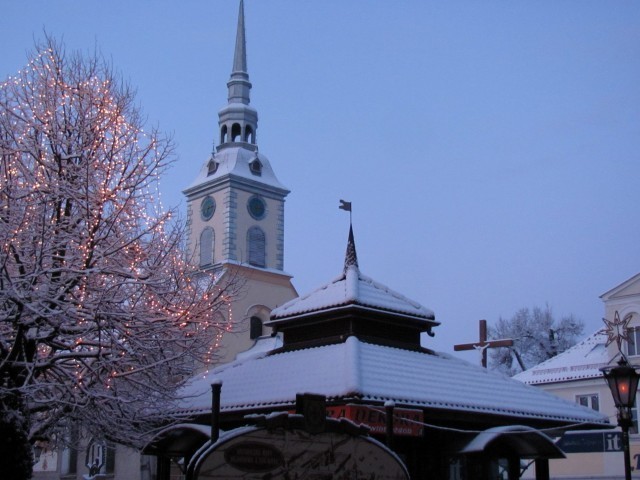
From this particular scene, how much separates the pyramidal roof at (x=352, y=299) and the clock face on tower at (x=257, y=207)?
91.5 ft

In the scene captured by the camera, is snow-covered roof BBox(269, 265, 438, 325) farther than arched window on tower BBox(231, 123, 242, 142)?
No

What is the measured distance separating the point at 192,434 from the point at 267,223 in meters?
32.3

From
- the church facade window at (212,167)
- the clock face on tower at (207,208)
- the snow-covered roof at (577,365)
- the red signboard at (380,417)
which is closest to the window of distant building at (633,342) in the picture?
the snow-covered roof at (577,365)

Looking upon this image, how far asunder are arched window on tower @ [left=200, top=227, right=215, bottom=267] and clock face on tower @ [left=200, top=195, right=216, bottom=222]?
85cm

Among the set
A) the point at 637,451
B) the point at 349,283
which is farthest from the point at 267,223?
the point at 349,283

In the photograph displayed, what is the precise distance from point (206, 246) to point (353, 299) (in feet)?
101

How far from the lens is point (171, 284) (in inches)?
760

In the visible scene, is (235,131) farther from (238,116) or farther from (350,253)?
(350,253)

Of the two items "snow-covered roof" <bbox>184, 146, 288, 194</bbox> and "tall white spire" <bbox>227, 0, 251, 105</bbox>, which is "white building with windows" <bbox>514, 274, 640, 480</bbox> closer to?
"snow-covered roof" <bbox>184, 146, 288, 194</bbox>

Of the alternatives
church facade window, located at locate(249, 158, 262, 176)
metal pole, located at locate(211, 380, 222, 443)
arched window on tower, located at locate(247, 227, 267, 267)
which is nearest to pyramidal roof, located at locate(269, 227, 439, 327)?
metal pole, located at locate(211, 380, 222, 443)

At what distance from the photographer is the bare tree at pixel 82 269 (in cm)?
1619

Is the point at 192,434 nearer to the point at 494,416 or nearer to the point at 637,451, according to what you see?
the point at 494,416

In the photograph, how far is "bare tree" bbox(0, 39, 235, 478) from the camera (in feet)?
53.1

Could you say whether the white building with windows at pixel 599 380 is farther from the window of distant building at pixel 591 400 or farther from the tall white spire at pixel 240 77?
the tall white spire at pixel 240 77
